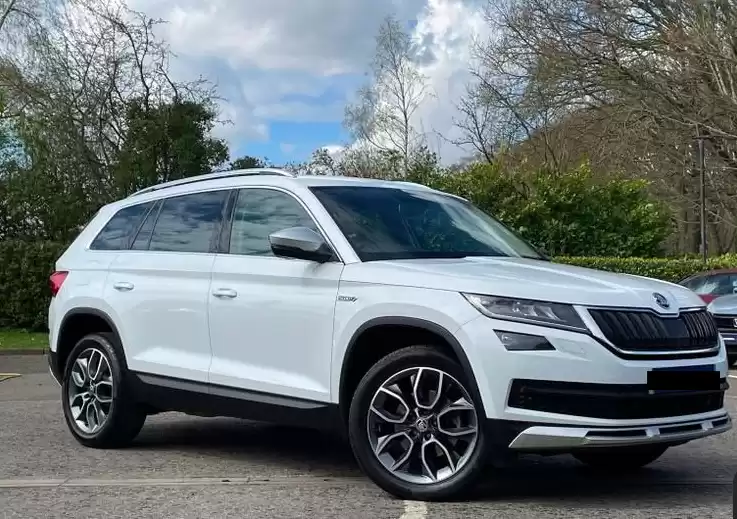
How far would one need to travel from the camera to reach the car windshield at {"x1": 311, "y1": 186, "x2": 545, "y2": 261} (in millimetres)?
5926

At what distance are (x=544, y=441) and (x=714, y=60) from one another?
21798 millimetres

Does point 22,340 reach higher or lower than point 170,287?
lower

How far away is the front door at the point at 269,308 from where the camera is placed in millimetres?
5762

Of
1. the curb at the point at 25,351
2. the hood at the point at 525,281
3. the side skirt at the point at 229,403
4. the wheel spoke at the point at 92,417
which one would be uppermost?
the hood at the point at 525,281

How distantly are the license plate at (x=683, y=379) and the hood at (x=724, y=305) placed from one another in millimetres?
10003

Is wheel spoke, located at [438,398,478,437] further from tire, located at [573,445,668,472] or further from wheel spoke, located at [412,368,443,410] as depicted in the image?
tire, located at [573,445,668,472]

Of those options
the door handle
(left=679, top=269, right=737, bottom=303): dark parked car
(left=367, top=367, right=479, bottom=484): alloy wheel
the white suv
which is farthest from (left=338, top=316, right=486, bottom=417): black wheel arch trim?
(left=679, top=269, right=737, bottom=303): dark parked car

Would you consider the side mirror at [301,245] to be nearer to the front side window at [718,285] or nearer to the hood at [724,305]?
the hood at [724,305]

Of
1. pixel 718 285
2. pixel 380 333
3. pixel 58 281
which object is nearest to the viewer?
pixel 380 333

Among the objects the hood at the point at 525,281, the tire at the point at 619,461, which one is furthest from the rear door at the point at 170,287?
the tire at the point at 619,461

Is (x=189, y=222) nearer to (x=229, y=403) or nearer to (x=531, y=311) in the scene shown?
(x=229, y=403)

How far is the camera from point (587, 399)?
16.0ft

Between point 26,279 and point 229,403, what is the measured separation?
16074 millimetres

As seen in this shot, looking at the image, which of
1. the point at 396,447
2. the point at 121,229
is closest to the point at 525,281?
the point at 396,447
